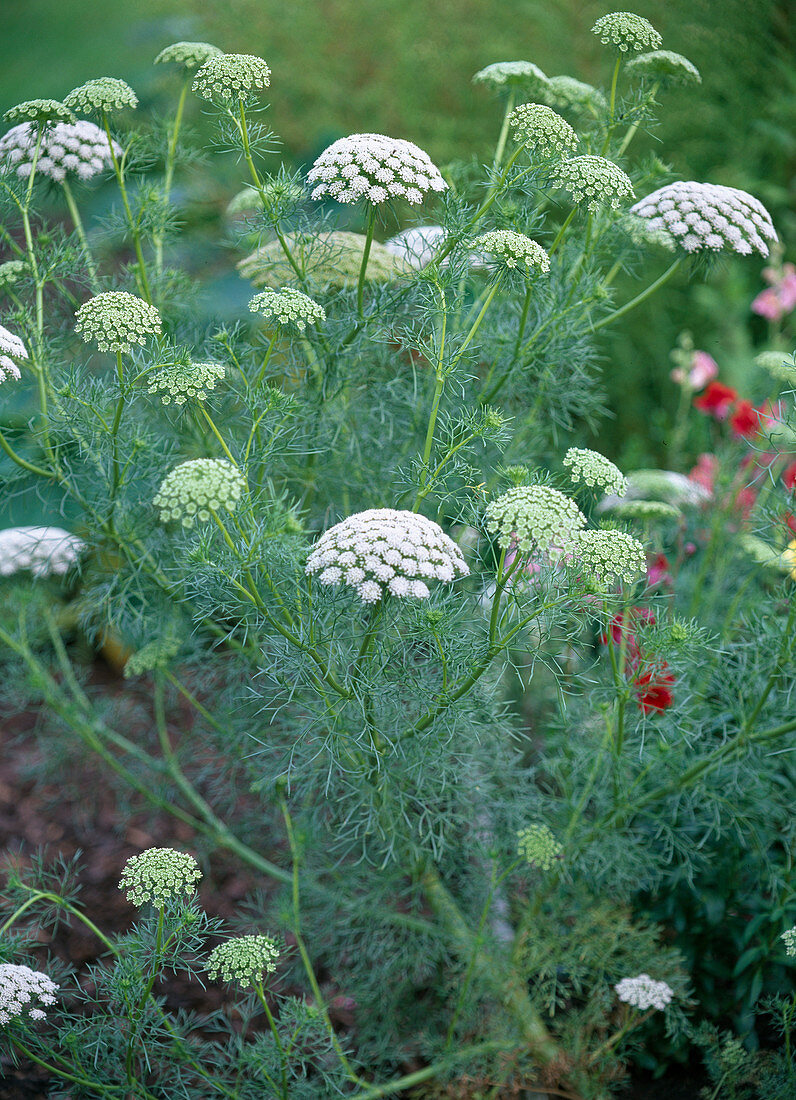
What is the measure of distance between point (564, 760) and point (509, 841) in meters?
0.22

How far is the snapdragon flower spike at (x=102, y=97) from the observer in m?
1.65

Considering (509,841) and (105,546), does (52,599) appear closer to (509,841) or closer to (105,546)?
(105,546)

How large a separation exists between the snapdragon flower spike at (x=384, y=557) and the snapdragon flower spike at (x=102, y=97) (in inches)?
37.4

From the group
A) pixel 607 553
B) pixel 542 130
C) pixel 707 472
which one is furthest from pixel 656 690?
pixel 707 472

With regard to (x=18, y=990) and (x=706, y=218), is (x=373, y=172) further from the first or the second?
(x=18, y=990)

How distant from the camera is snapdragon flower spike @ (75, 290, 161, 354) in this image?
1.38 metres

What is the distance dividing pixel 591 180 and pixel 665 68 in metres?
0.52

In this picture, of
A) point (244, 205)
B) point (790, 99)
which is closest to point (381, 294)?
point (244, 205)

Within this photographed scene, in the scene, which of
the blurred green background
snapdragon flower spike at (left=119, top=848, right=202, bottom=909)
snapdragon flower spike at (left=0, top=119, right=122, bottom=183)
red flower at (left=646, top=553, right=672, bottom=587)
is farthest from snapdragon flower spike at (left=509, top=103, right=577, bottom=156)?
the blurred green background

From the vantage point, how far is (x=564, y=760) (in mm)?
2043

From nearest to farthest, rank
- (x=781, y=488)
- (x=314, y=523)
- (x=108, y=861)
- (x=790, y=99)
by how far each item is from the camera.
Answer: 1. (x=314, y=523)
2. (x=781, y=488)
3. (x=108, y=861)
4. (x=790, y=99)

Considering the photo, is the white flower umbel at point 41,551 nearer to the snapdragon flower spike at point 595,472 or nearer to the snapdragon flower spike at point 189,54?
the snapdragon flower spike at point 189,54

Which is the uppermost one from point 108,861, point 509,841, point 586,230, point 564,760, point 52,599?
point 586,230

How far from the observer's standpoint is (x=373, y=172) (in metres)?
1.47
